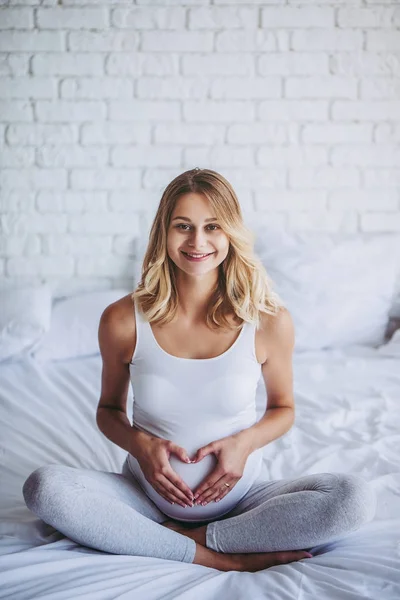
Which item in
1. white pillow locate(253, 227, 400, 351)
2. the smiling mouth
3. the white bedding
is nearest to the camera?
the white bedding

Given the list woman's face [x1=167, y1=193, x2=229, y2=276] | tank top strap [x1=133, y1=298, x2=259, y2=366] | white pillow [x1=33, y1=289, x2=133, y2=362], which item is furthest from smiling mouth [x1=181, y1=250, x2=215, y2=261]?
white pillow [x1=33, y1=289, x2=133, y2=362]

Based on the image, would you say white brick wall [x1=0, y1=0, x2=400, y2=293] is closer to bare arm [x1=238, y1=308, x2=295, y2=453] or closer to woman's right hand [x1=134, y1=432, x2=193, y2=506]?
bare arm [x1=238, y1=308, x2=295, y2=453]

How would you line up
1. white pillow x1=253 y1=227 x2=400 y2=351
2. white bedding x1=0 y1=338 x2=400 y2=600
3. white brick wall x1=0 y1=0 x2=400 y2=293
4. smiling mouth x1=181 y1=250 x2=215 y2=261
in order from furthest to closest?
white brick wall x1=0 y1=0 x2=400 y2=293 → white pillow x1=253 y1=227 x2=400 y2=351 → smiling mouth x1=181 y1=250 x2=215 y2=261 → white bedding x1=0 y1=338 x2=400 y2=600

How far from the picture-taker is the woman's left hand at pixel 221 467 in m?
1.13

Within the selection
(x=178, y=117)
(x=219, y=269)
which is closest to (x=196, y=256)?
(x=219, y=269)

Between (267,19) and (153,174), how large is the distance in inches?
28.2

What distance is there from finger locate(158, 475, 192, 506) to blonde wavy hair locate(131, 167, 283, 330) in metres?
0.31

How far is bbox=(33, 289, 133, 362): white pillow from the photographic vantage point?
86.1 inches

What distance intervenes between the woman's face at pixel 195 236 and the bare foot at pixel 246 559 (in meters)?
0.50

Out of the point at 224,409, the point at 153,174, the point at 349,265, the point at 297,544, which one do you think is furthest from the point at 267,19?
the point at 297,544

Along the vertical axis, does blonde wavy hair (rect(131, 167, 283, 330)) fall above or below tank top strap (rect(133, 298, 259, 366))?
above

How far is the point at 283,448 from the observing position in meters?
1.54

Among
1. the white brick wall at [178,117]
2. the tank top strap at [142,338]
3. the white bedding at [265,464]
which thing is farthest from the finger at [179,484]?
the white brick wall at [178,117]

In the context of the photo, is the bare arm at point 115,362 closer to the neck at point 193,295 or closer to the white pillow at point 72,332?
the neck at point 193,295
